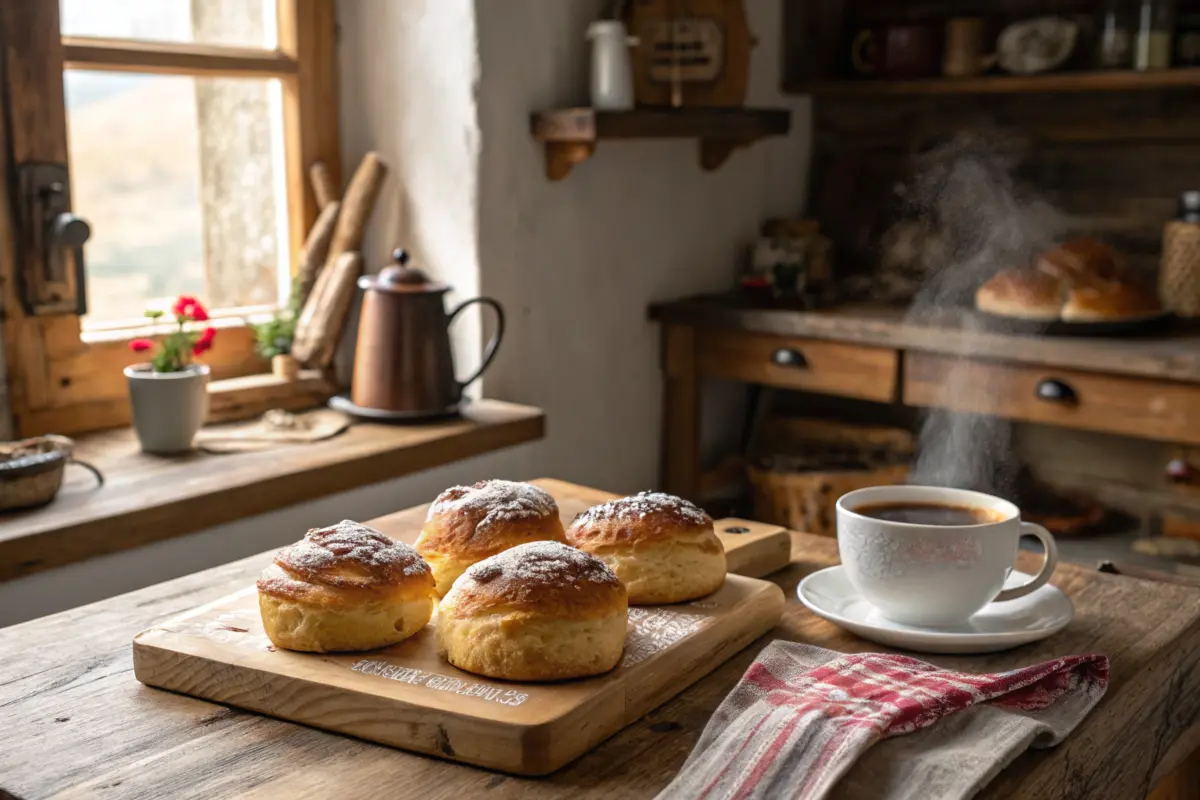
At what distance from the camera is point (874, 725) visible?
82 cm

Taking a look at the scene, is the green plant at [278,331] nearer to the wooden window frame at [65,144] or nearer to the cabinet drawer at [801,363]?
the wooden window frame at [65,144]

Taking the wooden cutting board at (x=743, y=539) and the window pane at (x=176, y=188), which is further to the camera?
the window pane at (x=176, y=188)

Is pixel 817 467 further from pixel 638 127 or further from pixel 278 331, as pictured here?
pixel 278 331

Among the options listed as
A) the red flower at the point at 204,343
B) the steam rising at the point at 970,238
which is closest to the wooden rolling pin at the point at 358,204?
the red flower at the point at 204,343

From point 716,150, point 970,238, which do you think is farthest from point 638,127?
point 970,238

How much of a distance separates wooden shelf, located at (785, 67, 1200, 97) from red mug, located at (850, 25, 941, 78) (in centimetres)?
3

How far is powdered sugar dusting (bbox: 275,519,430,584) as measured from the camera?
0.96 meters

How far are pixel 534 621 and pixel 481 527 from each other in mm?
184

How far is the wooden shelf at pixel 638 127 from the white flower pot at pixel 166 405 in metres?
0.81

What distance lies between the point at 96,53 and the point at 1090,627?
5.89ft

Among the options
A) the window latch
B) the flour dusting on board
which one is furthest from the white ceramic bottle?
the flour dusting on board

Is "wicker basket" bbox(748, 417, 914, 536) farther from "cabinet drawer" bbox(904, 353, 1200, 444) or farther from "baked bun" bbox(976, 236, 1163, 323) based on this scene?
"baked bun" bbox(976, 236, 1163, 323)

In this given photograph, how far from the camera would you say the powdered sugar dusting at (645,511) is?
1080 mm

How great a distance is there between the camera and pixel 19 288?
208 centimetres
